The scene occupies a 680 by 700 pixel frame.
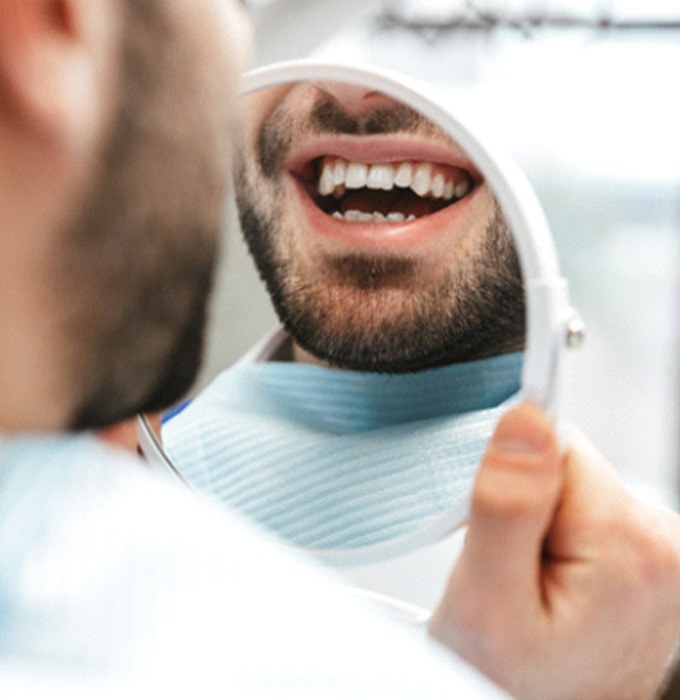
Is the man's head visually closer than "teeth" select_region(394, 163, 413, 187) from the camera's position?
Yes

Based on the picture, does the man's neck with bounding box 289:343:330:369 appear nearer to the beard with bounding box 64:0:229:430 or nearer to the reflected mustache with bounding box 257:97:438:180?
the reflected mustache with bounding box 257:97:438:180

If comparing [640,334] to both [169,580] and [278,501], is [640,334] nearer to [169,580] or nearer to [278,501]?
[278,501]

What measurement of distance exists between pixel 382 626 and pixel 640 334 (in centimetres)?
166

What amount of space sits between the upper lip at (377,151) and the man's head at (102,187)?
24 cm

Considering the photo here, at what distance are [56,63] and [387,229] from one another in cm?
36

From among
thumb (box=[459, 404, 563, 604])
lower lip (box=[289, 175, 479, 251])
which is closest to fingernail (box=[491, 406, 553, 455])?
thumb (box=[459, 404, 563, 604])

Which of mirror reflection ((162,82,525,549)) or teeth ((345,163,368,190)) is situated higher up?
teeth ((345,163,368,190))

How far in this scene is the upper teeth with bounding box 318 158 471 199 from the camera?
63 centimetres

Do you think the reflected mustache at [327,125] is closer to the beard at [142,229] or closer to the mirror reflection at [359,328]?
the mirror reflection at [359,328]

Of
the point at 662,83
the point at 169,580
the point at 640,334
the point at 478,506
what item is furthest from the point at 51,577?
the point at 640,334

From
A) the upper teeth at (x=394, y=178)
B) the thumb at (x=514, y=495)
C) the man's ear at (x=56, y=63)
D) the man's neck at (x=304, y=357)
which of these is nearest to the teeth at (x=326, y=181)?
the upper teeth at (x=394, y=178)

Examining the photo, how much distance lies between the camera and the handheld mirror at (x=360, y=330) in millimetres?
619

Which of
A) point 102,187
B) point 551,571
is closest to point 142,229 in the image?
point 102,187

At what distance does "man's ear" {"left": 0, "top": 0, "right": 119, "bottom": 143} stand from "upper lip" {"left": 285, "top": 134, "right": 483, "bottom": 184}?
12.9 inches
